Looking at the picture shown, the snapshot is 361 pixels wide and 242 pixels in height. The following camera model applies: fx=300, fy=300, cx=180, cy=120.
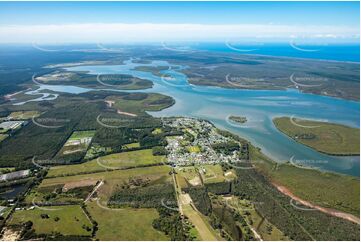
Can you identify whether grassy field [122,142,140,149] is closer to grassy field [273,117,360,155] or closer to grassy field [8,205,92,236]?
grassy field [8,205,92,236]

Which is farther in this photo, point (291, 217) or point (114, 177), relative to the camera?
point (114, 177)

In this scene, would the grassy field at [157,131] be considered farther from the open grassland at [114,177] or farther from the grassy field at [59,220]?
the grassy field at [59,220]

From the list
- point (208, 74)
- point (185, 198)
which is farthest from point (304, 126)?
point (208, 74)

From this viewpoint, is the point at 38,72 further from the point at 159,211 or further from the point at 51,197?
the point at 159,211

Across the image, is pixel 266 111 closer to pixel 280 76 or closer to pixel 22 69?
pixel 280 76

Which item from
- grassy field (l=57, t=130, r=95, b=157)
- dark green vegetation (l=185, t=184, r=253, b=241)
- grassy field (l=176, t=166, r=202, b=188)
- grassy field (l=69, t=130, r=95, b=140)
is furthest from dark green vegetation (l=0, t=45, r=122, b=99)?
dark green vegetation (l=185, t=184, r=253, b=241)

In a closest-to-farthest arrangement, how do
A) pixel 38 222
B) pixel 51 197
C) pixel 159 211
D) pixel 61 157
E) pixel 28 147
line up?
pixel 38 222, pixel 159 211, pixel 51 197, pixel 61 157, pixel 28 147

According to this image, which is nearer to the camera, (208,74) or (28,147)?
(28,147)

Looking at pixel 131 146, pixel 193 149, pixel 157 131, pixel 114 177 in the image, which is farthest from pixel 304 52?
pixel 114 177
